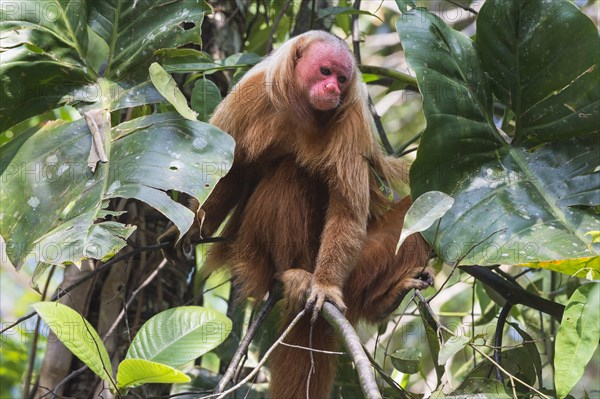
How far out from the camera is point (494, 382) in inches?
111

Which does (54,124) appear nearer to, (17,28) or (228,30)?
(17,28)

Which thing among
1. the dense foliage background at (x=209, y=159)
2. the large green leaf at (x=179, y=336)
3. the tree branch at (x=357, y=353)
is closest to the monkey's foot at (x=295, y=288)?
the dense foliage background at (x=209, y=159)

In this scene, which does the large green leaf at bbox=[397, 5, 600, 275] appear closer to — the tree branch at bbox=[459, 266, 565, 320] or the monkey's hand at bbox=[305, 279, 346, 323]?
the tree branch at bbox=[459, 266, 565, 320]

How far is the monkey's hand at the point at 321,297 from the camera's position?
331cm

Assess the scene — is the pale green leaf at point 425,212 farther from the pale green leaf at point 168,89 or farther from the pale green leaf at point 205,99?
the pale green leaf at point 205,99

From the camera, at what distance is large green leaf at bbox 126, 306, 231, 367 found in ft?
9.23

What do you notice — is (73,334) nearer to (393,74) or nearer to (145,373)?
(145,373)

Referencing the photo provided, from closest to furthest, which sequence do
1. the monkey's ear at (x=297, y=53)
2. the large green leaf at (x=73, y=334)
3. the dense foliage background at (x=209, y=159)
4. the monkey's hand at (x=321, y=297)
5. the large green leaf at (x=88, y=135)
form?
the large green leaf at (x=73, y=334) → the dense foliage background at (x=209, y=159) → the large green leaf at (x=88, y=135) → the monkey's hand at (x=321, y=297) → the monkey's ear at (x=297, y=53)

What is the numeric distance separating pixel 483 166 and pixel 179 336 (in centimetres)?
172

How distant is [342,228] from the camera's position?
146 inches

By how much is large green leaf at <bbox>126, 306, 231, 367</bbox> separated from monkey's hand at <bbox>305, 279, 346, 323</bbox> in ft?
1.67

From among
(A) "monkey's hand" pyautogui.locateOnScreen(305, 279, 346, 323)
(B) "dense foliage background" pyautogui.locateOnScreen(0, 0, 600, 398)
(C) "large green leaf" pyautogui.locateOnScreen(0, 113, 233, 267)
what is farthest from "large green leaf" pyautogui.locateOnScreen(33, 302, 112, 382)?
(A) "monkey's hand" pyautogui.locateOnScreen(305, 279, 346, 323)

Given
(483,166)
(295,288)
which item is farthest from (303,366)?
(483,166)

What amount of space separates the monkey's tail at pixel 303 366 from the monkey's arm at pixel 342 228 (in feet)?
0.91
